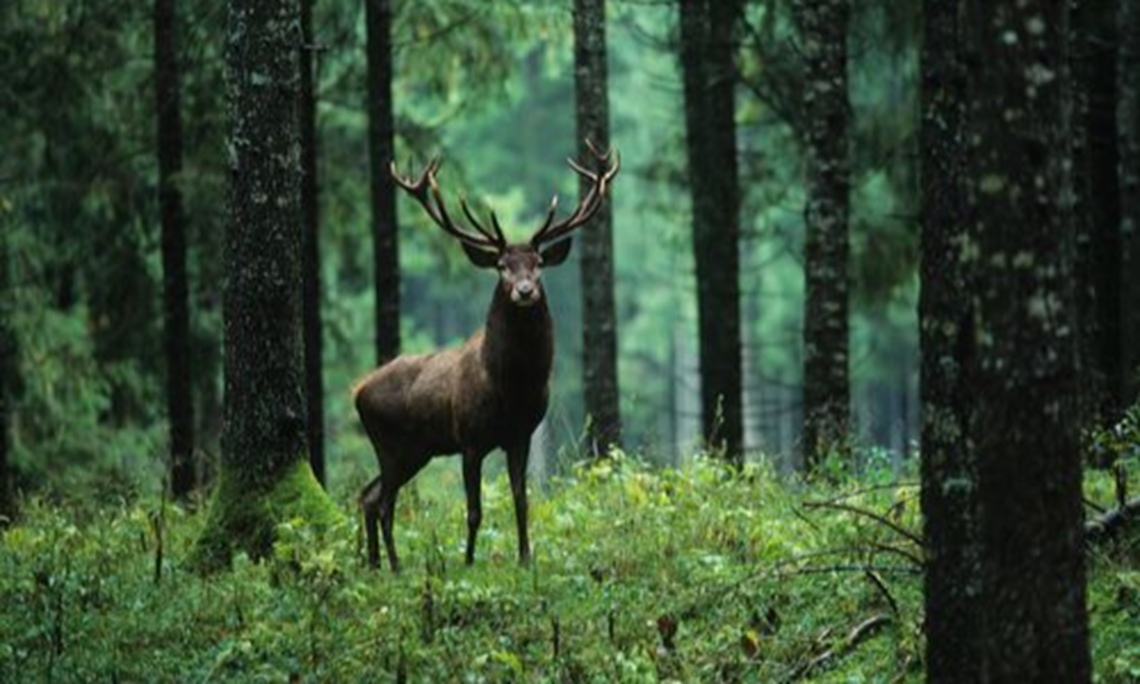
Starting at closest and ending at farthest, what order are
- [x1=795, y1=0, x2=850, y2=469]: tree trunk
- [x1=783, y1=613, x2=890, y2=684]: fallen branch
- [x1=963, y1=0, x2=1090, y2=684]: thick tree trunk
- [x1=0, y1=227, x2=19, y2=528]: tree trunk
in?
[x1=963, y1=0, x2=1090, y2=684]: thick tree trunk → [x1=783, y1=613, x2=890, y2=684]: fallen branch → [x1=795, y1=0, x2=850, y2=469]: tree trunk → [x1=0, y1=227, x2=19, y2=528]: tree trunk

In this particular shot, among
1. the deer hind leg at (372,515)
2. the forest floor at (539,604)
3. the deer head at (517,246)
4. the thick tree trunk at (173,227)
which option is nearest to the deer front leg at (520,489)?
the forest floor at (539,604)

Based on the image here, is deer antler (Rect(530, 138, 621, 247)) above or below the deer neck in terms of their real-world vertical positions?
above

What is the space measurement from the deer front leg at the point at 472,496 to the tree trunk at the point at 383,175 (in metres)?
6.06

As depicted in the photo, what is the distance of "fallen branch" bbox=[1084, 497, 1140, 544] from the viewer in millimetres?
9461

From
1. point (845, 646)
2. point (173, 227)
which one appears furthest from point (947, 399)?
point (173, 227)

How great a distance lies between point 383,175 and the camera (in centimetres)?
1731

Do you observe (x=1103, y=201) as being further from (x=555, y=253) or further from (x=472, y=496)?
(x=472, y=496)

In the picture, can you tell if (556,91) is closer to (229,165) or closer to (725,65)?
(725,65)

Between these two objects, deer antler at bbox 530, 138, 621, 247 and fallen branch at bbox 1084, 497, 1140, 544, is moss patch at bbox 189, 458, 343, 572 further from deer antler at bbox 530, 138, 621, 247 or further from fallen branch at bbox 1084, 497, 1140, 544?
fallen branch at bbox 1084, 497, 1140, 544

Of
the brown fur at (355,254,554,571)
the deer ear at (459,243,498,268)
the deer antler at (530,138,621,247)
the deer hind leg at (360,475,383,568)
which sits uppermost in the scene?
the deer antler at (530,138,621,247)

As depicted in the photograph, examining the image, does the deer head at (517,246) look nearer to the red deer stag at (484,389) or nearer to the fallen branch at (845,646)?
the red deer stag at (484,389)

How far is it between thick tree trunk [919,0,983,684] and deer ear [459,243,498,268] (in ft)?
14.3

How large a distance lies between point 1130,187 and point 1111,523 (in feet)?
A: 35.4

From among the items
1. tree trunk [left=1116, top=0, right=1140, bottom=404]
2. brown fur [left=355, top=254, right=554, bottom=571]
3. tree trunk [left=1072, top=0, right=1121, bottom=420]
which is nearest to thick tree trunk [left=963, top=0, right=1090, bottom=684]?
brown fur [left=355, top=254, right=554, bottom=571]
